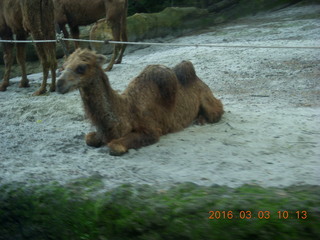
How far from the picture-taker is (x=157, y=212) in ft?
9.67

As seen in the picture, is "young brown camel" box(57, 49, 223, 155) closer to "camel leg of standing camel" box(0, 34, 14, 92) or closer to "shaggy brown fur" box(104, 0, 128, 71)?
"camel leg of standing camel" box(0, 34, 14, 92)

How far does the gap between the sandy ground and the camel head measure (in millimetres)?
718

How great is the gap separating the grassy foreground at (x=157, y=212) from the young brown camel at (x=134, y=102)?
1.07 meters

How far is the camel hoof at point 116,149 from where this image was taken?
170 inches

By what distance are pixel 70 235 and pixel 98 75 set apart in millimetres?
1848

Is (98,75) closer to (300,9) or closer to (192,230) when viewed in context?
(192,230)

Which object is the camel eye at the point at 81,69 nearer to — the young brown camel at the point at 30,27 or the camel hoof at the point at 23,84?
the young brown camel at the point at 30,27

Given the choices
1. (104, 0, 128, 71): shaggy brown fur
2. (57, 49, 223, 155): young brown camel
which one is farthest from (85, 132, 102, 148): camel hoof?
(104, 0, 128, 71): shaggy brown fur

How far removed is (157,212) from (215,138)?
2.00m

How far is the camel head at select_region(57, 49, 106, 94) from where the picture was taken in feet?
14.2

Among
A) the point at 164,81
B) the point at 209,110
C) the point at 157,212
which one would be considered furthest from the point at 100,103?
the point at 157,212

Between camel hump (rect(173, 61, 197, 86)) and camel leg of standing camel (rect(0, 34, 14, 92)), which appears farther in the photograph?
camel leg of standing camel (rect(0, 34, 14, 92))

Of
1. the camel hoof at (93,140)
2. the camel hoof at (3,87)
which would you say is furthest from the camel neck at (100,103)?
the camel hoof at (3,87)

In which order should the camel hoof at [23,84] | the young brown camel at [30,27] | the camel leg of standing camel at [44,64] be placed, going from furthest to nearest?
1. the camel hoof at [23,84]
2. the camel leg of standing camel at [44,64]
3. the young brown camel at [30,27]
